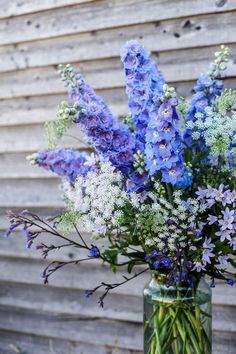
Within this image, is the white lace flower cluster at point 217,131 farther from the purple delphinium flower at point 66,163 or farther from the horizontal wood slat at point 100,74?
the horizontal wood slat at point 100,74

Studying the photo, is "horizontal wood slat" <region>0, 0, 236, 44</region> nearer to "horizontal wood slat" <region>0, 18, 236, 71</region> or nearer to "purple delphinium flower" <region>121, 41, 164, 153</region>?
"horizontal wood slat" <region>0, 18, 236, 71</region>

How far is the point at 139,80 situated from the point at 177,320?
1.79 ft

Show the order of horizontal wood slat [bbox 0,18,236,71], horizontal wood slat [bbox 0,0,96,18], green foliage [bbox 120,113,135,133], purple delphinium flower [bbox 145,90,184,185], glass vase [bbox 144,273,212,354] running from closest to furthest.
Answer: purple delphinium flower [bbox 145,90,184,185] < glass vase [bbox 144,273,212,354] < green foliage [bbox 120,113,135,133] < horizontal wood slat [bbox 0,18,236,71] < horizontal wood slat [bbox 0,0,96,18]

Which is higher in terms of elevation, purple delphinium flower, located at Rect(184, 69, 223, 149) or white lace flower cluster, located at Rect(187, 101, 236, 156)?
purple delphinium flower, located at Rect(184, 69, 223, 149)

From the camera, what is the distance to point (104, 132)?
1283 mm

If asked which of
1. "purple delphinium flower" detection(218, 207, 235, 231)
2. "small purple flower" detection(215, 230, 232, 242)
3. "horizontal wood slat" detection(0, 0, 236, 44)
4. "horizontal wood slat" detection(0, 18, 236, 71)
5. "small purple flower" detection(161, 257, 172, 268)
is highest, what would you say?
"horizontal wood slat" detection(0, 0, 236, 44)

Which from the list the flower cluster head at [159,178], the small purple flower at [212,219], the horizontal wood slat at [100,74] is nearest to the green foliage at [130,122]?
the flower cluster head at [159,178]

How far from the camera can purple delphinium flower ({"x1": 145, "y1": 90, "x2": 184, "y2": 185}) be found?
1.23 meters

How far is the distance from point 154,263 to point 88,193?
0.69 feet

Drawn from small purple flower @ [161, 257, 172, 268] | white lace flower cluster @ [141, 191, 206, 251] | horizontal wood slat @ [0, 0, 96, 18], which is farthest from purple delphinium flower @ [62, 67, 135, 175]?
horizontal wood slat @ [0, 0, 96, 18]

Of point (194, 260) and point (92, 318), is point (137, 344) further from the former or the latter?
point (194, 260)

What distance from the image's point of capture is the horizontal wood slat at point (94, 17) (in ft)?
6.66

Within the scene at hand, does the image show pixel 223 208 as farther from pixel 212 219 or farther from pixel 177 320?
pixel 177 320

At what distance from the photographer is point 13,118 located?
2.46 m
